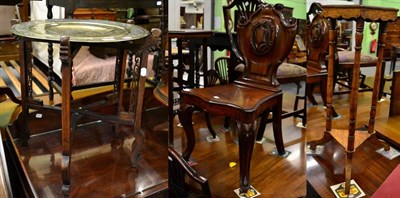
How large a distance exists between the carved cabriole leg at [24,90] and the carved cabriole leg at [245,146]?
2.85 ft

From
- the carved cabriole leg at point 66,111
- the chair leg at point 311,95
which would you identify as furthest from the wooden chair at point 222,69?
the carved cabriole leg at point 66,111

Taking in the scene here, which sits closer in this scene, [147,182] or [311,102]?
[147,182]

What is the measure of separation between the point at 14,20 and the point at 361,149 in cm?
142

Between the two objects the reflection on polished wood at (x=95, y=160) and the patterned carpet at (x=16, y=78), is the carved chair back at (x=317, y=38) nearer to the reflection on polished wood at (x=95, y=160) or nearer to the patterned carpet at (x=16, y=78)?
the reflection on polished wood at (x=95, y=160)

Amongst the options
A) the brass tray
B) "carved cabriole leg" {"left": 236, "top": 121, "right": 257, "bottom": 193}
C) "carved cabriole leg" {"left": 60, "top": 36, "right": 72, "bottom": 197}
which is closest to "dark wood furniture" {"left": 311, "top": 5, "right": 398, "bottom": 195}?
"carved cabriole leg" {"left": 236, "top": 121, "right": 257, "bottom": 193}

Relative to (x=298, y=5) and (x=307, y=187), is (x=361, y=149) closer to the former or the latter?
(x=307, y=187)

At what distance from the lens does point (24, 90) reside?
0.86 meters

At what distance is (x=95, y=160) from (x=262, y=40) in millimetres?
1018

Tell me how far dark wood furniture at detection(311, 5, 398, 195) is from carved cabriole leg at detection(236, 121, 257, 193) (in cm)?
28

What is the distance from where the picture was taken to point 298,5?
1.26 m

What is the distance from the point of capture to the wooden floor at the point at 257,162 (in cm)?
155

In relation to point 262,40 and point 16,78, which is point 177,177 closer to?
point 16,78

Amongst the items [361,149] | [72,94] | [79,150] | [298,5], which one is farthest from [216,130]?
A: [72,94]

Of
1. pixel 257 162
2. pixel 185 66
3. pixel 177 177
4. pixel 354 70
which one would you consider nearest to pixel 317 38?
pixel 354 70
